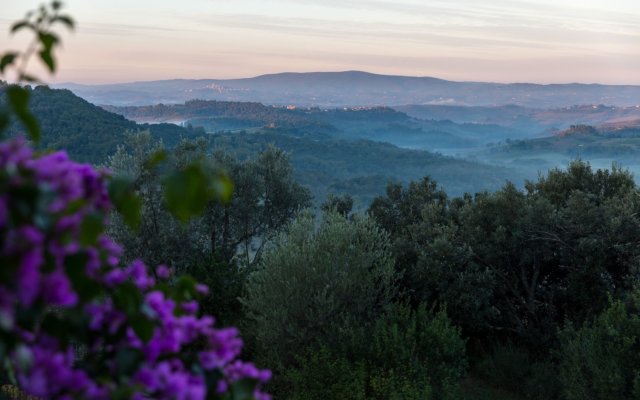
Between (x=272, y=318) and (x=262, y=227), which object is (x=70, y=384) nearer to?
(x=272, y=318)

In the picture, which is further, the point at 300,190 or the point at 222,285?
the point at 300,190

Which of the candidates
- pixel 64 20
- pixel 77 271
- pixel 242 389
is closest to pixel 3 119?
pixel 64 20

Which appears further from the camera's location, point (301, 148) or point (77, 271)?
point (301, 148)

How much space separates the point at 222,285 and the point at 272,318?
4.48 metres

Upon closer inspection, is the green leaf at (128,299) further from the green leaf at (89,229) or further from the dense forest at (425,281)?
the dense forest at (425,281)

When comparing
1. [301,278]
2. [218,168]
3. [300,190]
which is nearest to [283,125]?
[300,190]

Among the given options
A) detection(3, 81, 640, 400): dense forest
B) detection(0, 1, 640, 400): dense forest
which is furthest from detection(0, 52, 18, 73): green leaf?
detection(3, 81, 640, 400): dense forest

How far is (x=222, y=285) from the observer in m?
19.9

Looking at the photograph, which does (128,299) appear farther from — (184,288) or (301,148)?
(301,148)

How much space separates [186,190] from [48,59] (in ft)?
2.65

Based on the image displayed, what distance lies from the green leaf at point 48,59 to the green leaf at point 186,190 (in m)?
0.67

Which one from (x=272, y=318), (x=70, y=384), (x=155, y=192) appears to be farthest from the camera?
(x=155, y=192)

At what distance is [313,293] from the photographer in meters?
15.9

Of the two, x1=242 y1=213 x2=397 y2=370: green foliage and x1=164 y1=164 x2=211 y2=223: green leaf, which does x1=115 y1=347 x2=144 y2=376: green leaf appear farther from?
x1=242 y1=213 x2=397 y2=370: green foliage
